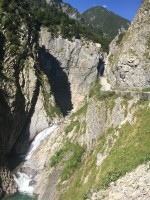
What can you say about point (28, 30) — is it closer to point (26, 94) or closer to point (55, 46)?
point (26, 94)

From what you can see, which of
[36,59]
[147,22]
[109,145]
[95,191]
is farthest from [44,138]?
[95,191]

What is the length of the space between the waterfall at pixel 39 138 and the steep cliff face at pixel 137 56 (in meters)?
17.6

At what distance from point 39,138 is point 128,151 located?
3971 cm

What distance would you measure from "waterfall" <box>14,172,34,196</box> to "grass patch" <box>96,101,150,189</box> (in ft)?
69.3

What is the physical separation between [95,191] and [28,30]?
49240 millimetres

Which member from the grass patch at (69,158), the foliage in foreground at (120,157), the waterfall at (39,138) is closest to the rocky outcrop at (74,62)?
the waterfall at (39,138)

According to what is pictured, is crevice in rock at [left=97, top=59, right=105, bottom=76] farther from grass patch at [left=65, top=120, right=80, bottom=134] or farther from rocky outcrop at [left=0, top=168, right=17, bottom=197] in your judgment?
rocky outcrop at [left=0, top=168, right=17, bottom=197]

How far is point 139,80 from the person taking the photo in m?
53.6

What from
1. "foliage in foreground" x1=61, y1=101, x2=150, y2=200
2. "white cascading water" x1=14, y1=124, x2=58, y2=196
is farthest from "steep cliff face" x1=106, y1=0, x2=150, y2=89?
"white cascading water" x1=14, y1=124, x2=58, y2=196

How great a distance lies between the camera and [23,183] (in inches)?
2162

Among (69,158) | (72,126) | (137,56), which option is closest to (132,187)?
(69,158)

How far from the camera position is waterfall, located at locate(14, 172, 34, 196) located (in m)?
52.7

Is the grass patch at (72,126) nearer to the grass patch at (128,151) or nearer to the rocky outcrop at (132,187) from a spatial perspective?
the grass patch at (128,151)

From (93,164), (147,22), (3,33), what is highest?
(3,33)
